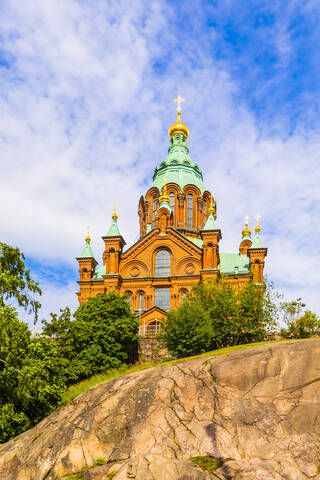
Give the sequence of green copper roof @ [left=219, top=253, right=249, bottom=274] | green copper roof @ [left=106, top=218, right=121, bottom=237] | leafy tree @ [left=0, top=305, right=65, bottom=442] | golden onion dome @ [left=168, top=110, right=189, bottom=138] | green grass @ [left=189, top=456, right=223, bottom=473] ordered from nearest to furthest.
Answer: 1. green grass @ [left=189, top=456, right=223, bottom=473]
2. leafy tree @ [left=0, top=305, right=65, bottom=442]
3. green copper roof @ [left=106, top=218, right=121, bottom=237]
4. green copper roof @ [left=219, top=253, right=249, bottom=274]
5. golden onion dome @ [left=168, top=110, right=189, bottom=138]

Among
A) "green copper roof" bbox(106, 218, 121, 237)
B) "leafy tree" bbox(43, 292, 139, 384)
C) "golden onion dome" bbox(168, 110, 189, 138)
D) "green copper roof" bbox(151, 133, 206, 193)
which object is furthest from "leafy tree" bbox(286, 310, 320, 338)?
"golden onion dome" bbox(168, 110, 189, 138)

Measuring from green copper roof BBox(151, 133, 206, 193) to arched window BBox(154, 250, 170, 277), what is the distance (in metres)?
12.9

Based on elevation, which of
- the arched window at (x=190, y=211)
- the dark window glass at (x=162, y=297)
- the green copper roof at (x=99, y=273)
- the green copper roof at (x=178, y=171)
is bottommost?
the dark window glass at (x=162, y=297)

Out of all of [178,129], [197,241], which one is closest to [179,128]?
[178,129]

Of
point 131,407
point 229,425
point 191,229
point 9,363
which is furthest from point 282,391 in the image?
point 191,229

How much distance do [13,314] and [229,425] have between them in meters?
11.6

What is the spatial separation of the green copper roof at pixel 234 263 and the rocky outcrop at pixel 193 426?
1162 inches

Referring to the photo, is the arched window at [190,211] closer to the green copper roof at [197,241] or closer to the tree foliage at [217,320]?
the green copper roof at [197,241]

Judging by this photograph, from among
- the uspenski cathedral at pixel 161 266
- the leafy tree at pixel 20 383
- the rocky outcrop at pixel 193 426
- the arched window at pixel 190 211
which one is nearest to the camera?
the rocky outcrop at pixel 193 426

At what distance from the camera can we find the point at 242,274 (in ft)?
164

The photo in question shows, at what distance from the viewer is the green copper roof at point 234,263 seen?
51431 mm

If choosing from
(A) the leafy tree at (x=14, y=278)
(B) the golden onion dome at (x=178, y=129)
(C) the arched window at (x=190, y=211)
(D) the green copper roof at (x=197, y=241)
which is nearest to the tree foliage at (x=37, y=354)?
(A) the leafy tree at (x=14, y=278)

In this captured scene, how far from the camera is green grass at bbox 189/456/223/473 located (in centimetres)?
1705

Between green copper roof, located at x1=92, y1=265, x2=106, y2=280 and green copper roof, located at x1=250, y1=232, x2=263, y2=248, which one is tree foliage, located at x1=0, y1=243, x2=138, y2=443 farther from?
green copper roof, located at x1=250, y1=232, x2=263, y2=248
